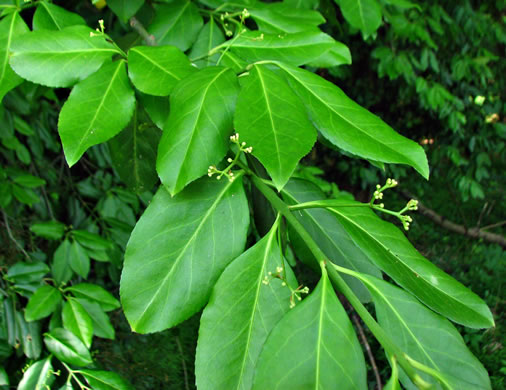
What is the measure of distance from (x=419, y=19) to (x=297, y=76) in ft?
8.85

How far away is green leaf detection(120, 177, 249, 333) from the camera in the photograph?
66 centimetres

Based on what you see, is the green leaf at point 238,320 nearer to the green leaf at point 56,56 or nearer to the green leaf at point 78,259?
the green leaf at point 56,56

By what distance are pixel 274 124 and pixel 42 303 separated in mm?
1019

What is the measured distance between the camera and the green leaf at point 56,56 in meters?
0.77

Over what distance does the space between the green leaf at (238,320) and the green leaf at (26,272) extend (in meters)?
1.00

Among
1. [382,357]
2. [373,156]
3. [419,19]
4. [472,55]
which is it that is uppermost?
[373,156]

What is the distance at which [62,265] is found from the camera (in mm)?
1611

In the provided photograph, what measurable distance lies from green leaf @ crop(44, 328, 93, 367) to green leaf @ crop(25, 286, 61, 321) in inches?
2.6

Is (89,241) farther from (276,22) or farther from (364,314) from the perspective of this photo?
(364,314)

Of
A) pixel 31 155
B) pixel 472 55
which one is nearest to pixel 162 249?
pixel 31 155

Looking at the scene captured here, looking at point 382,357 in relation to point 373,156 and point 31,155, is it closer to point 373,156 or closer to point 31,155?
point 31,155

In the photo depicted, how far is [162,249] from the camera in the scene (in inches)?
26.8

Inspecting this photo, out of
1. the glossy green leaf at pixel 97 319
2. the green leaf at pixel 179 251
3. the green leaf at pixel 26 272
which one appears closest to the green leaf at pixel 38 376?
the glossy green leaf at pixel 97 319

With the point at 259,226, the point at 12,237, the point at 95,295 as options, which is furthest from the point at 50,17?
the point at 12,237
